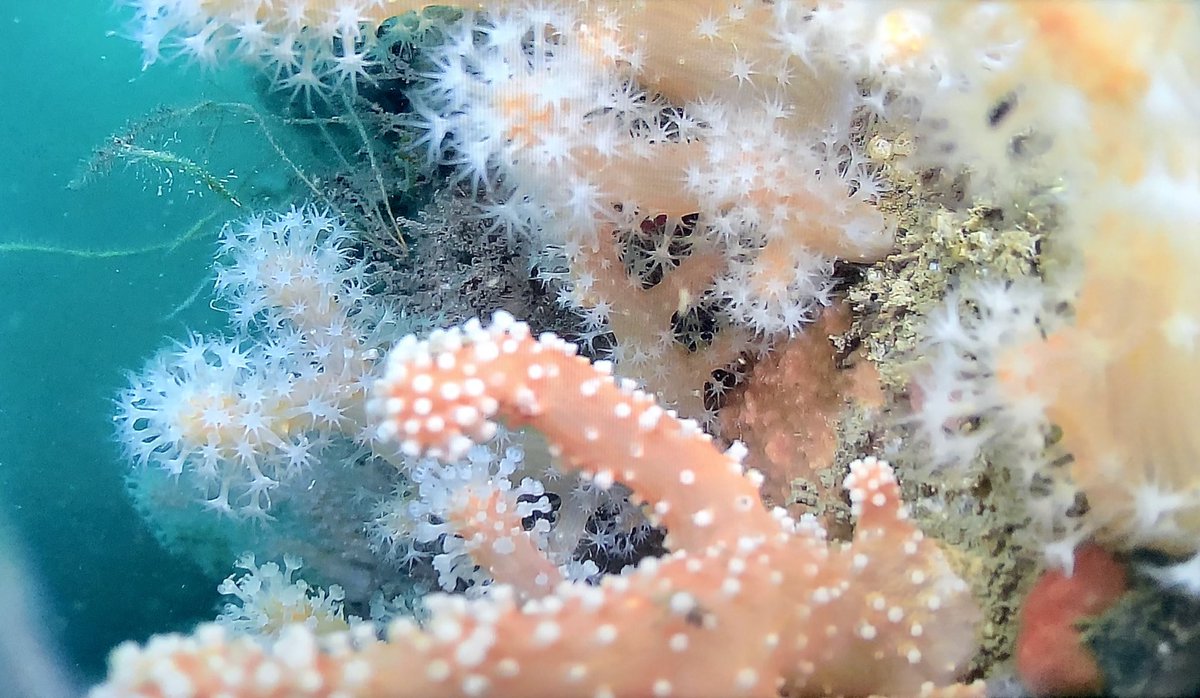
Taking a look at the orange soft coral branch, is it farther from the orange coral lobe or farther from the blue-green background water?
the blue-green background water

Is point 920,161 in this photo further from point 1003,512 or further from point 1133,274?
point 1003,512

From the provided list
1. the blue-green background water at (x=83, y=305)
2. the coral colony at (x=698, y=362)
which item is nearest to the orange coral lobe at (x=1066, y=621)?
the coral colony at (x=698, y=362)

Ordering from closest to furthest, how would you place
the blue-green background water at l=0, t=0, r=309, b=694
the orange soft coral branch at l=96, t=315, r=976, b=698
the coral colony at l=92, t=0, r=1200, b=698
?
the orange soft coral branch at l=96, t=315, r=976, b=698
the coral colony at l=92, t=0, r=1200, b=698
the blue-green background water at l=0, t=0, r=309, b=694

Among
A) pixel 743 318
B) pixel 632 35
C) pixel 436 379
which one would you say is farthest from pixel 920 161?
pixel 436 379

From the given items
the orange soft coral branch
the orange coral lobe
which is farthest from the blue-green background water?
the orange coral lobe

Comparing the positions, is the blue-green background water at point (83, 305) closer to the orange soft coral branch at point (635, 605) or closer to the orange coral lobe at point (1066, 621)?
the orange soft coral branch at point (635, 605)
